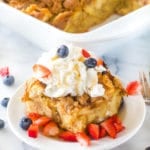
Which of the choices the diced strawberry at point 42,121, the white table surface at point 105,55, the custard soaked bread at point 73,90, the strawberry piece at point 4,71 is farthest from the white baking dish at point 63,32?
the diced strawberry at point 42,121

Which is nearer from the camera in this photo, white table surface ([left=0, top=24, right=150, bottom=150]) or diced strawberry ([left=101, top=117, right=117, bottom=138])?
diced strawberry ([left=101, top=117, right=117, bottom=138])

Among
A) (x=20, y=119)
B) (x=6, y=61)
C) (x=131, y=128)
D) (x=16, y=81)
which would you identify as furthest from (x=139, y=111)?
(x=6, y=61)

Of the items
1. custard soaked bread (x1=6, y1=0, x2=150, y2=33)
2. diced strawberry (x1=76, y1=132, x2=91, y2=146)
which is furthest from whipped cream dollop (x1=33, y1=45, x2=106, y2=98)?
custard soaked bread (x1=6, y1=0, x2=150, y2=33)

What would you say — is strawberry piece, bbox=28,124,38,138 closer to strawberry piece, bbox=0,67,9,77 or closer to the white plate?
the white plate

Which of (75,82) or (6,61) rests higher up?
(75,82)

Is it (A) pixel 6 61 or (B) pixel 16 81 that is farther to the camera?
(A) pixel 6 61

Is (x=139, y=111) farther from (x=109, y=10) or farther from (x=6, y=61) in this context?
(x=109, y=10)

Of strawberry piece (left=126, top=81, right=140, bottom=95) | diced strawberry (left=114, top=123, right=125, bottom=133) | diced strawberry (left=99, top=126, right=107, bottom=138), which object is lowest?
diced strawberry (left=99, top=126, right=107, bottom=138)
